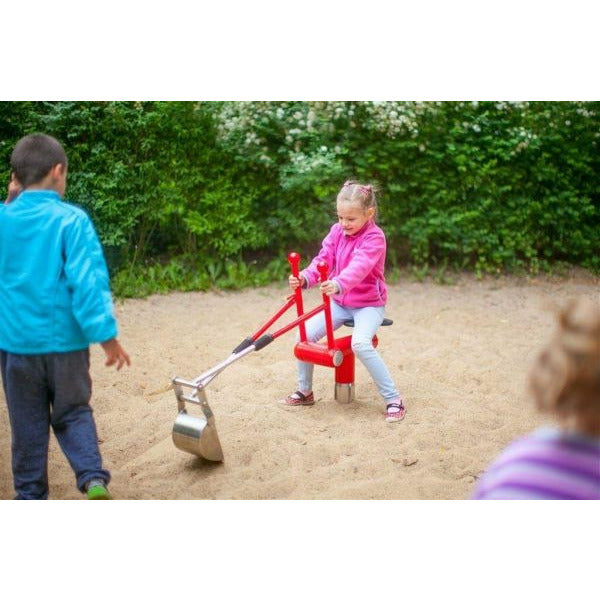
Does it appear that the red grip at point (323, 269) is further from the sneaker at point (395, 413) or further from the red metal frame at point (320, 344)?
the sneaker at point (395, 413)

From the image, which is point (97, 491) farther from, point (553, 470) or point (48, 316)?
point (553, 470)

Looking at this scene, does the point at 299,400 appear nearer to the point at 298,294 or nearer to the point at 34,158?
the point at 298,294

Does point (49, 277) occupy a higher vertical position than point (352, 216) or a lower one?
lower

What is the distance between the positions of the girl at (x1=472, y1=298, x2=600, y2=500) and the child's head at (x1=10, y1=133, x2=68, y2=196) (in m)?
1.90

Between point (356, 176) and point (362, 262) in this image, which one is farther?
point (356, 176)

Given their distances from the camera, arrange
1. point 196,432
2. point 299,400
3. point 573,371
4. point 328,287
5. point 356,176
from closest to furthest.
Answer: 1. point 573,371
2. point 196,432
3. point 328,287
4. point 299,400
5. point 356,176

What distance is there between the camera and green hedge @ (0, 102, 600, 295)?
5637 millimetres

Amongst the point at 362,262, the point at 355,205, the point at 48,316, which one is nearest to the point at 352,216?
the point at 355,205

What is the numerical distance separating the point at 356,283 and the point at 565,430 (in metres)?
2.19

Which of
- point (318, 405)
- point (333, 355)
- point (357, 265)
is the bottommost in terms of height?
point (318, 405)

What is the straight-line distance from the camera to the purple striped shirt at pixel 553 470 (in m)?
1.67

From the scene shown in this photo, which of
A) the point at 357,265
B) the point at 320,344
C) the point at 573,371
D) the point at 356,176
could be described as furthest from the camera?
the point at 356,176

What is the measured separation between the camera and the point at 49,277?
280 cm

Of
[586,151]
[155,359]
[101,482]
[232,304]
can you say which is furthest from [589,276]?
[101,482]
